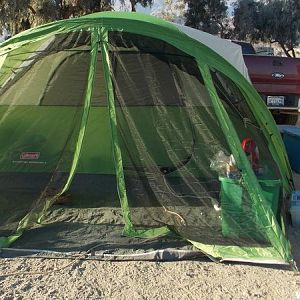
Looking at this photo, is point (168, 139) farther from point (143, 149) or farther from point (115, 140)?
point (115, 140)

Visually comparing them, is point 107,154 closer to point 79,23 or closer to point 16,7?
point 79,23

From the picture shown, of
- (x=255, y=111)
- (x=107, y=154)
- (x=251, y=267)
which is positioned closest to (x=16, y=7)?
(x=107, y=154)

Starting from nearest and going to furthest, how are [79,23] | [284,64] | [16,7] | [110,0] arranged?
1. [79,23]
2. [284,64]
3. [16,7]
4. [110,0]

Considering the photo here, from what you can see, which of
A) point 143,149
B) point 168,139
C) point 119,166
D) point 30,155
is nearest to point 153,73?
point 168,139

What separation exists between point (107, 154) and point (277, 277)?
268 cm

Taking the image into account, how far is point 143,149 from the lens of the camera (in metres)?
4.83

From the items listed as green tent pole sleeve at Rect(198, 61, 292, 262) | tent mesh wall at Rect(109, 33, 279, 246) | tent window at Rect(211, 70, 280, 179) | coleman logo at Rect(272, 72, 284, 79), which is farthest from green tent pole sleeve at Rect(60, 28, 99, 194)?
coleman logo at Rect(272, 72, 284, 79)

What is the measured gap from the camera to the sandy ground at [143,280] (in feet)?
12.2

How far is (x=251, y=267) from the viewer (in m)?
4.13

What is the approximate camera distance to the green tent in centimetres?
428

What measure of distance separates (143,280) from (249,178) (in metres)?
1.18

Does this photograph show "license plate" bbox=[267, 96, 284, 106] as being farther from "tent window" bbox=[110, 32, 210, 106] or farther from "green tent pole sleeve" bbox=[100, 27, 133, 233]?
"green tent pole sleeve" bbox=[100, 27, 133, 233]

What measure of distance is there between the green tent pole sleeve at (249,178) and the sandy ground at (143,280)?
0.21 meters

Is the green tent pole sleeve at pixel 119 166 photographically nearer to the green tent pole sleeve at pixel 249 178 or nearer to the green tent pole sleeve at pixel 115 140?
the green tent pole sleeve at pixel 115 140
